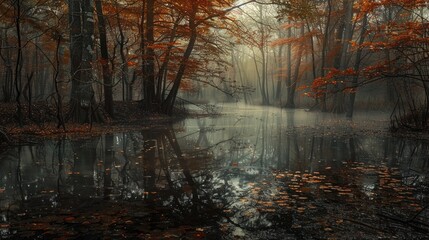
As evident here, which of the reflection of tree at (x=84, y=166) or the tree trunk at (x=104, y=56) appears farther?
the tree trunk at (x=104, y=56)

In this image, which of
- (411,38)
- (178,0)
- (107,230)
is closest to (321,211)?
(107,230)

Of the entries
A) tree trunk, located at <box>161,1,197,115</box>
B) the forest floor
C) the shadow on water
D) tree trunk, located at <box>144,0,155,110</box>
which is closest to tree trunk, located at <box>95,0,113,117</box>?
the forest floor

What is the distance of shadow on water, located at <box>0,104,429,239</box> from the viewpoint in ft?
14.3

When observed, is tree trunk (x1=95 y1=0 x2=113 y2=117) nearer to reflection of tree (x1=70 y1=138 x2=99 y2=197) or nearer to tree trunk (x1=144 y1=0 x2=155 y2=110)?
tree trunk (x1=144 y1=0 x2=155 y2=110)

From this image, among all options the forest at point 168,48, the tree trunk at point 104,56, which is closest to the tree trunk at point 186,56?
the forest at point 168,48

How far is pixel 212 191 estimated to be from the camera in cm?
607

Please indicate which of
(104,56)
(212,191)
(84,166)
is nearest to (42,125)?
(104,56)

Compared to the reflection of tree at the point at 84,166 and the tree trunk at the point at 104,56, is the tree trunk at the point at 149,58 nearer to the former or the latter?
the tree trunk at the point at 104,56

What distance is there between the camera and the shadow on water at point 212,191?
4.37 metres

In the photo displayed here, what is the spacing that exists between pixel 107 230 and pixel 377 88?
117 feet

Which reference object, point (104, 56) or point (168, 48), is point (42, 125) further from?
point (168, 48)

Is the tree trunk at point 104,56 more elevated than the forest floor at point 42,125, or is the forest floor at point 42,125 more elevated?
the tree trunk at point 104,56

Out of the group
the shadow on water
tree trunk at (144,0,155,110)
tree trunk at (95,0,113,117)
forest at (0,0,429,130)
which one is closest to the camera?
the shadow on water

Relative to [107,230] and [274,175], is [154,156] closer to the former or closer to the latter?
[274,175]
